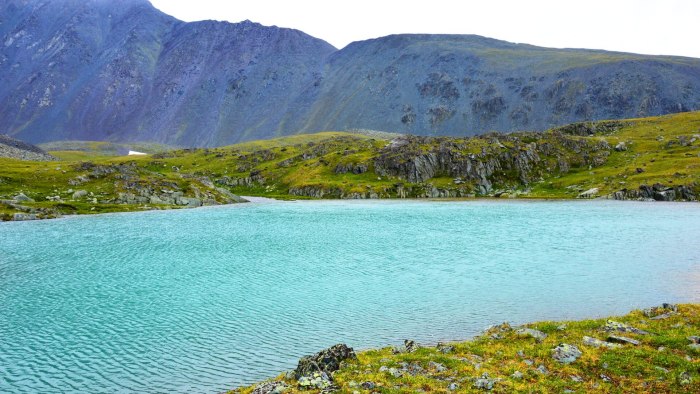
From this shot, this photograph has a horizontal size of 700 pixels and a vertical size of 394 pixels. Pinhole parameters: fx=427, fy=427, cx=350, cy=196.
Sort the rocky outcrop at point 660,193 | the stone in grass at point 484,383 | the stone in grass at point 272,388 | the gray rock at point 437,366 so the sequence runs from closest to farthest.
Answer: the stone in grass at point 484,383 < the stone in grass at point 272,388 < the gray rock at point 437,366 < the rocky outcrop at point 660,193

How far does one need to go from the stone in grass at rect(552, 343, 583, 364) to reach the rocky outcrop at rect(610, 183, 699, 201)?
157504mm

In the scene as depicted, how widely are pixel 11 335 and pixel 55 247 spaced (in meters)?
46.6

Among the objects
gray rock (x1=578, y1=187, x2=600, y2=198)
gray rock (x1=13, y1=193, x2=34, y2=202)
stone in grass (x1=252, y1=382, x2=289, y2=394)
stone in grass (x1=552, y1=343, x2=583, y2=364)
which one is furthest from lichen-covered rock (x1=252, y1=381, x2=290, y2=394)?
gray rock (x1=578, y1=187, x2=600, y2=198)

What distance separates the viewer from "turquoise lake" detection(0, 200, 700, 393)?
28375 mm

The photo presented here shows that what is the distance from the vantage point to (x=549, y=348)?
24047 millimetres

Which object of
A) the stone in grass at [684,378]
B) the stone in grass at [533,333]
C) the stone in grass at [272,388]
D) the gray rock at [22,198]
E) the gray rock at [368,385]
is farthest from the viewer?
the gray rock at [22,198]

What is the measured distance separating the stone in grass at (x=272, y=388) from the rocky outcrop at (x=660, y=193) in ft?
554

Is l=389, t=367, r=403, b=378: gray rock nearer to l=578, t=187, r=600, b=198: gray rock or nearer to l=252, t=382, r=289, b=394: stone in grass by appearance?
l=252, t=382, r=289, b=394: stone in grass

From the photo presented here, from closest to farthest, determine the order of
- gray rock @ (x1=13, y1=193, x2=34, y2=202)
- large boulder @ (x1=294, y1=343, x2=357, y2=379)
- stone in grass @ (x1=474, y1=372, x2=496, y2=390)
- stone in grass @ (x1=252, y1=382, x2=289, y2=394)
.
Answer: stone in grass @ (x1=474, y1=372, x2=496, y2=390), stone in grass @ (x1=252, y1=382, x2=289, y2=394), large boulder @ (x1=294, y1=343, x2=357, y2=379), gray rock @ (x1=13, y1=193, x2=34, y2=202)

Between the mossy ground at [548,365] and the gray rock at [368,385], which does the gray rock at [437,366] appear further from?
the gray rock at [368,385]

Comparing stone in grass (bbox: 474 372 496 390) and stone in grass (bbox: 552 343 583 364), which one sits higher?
stone in grass (bbox: 552 343 583 364)

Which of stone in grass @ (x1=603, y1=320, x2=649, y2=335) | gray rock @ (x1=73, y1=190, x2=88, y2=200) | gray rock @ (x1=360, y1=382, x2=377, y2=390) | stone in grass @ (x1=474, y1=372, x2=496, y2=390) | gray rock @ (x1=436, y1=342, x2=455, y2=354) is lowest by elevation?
gray rock @ (x1=436, y1=342, x2=455, y2=354)

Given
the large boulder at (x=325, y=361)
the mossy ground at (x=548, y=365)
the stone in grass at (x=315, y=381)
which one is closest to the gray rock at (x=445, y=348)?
the mossy ground at (x=548, y=365)

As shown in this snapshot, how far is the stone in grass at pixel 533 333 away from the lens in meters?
26.4
